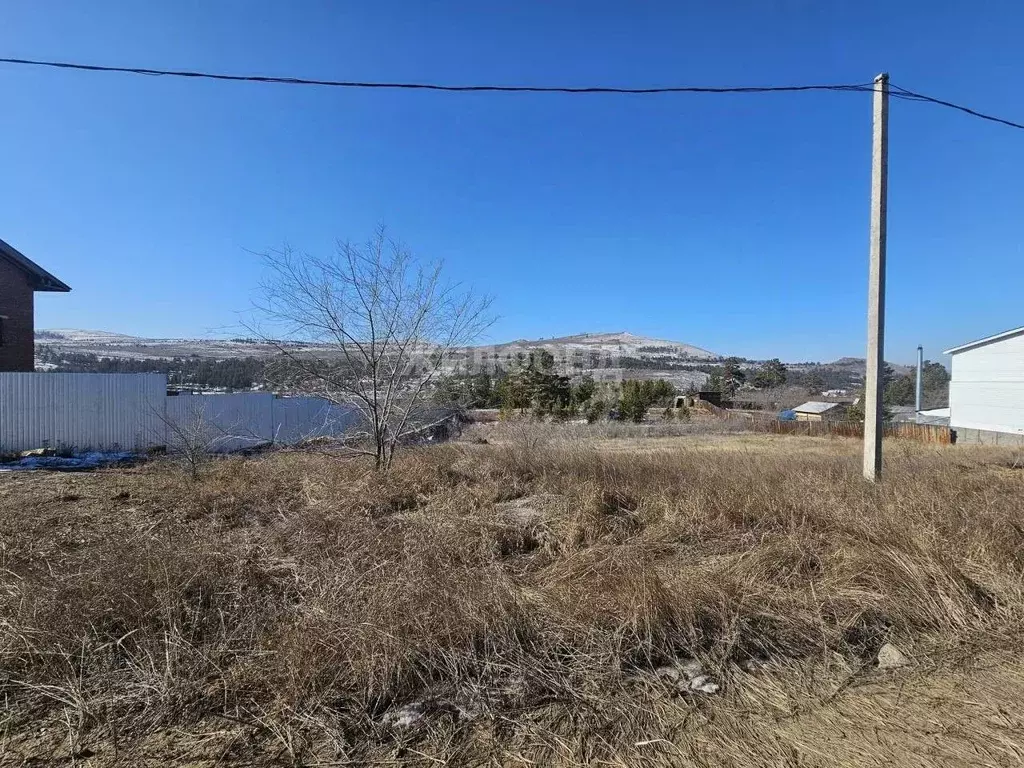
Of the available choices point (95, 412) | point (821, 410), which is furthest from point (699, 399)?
point (95, 412)

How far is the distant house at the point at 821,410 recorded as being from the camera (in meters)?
46.6

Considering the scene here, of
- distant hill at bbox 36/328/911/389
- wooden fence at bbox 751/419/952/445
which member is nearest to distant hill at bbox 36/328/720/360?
distant hill at bbox 36/328/911/389

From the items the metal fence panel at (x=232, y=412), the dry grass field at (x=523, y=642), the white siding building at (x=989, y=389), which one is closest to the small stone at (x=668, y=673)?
the dry grass field at (x=523, y=642)

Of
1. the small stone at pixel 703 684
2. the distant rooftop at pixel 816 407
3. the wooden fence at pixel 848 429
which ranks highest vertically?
the small stone at pixel 703 684

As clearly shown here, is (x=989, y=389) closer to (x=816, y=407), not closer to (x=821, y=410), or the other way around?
(x=821, y=410)

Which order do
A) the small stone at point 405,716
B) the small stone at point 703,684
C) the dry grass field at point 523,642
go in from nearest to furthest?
1. the dry grass field at point 523,642
2. the small stone at point 405,716
3. the small stone at point 703,684

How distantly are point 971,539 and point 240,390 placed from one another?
19.5 metres

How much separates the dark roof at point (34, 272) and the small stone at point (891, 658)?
26.8 m

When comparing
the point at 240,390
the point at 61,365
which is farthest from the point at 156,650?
the point at 61,365

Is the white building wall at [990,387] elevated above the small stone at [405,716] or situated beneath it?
elevated above

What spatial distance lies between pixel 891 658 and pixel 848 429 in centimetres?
3438

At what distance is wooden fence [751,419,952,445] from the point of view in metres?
30.1

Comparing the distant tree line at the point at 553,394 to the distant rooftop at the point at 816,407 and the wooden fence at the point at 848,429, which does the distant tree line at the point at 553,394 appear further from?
the distant rooftop at the point at 816,407

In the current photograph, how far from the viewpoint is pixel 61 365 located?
20984mm
